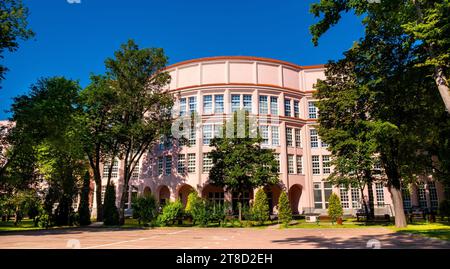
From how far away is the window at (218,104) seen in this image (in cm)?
3978

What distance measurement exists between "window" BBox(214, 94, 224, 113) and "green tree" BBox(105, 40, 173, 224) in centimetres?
970

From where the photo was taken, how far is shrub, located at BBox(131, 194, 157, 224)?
27.3 metres

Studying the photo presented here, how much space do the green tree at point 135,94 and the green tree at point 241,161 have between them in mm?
5914

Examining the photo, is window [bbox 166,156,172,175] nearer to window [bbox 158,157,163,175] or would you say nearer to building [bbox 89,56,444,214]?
building [bbox 89,56,444,214]

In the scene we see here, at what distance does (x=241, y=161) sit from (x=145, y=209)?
9453 millimetres

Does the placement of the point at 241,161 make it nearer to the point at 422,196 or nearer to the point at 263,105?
the point at 263,105

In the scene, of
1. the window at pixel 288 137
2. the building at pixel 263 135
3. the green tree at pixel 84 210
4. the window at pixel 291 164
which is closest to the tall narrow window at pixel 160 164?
the building at pixel 263 135

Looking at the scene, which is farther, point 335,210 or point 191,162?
point 191,162

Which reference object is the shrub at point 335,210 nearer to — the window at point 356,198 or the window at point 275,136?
the window at point 356,198

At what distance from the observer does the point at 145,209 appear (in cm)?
2731

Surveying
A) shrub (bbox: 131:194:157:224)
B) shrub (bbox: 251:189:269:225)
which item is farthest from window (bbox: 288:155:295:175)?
shrub (bbox: 131:194:157:224)

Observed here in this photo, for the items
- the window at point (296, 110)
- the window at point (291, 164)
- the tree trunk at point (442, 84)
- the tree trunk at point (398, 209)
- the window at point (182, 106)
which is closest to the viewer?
the tree trunk at point (442, 84)

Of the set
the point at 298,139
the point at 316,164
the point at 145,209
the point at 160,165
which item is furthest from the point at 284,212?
the point at 160,165
